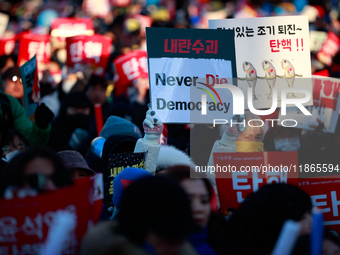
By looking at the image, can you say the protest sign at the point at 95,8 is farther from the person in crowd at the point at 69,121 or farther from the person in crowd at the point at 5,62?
the person in crowd at the point at 69,121

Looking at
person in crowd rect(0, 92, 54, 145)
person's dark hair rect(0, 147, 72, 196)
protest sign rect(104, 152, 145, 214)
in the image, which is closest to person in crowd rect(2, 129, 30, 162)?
person in crowd rect(0, 92, 54, 145)

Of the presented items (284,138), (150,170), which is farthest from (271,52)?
(150,170)

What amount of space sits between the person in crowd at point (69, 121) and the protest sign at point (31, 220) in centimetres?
272

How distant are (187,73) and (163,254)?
2032 mm

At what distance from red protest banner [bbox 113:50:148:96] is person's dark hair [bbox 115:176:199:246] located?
4.91 metres

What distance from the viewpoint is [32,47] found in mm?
6691

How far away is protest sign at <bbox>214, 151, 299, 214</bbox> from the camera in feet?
10.1

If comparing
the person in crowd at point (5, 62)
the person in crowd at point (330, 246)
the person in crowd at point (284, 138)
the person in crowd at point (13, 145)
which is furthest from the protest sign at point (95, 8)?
the person in crowd at point (330, 246)

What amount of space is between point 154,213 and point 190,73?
1990mm

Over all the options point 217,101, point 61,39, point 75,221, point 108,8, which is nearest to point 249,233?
point 75,221

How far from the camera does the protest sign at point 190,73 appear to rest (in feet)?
11.6

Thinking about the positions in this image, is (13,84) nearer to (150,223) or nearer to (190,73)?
(190,73)

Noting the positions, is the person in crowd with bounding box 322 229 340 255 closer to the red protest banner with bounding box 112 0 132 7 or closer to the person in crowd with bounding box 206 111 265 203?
the person in crowd with bounding box 206 111 265 203

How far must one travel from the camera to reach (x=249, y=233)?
244cm
